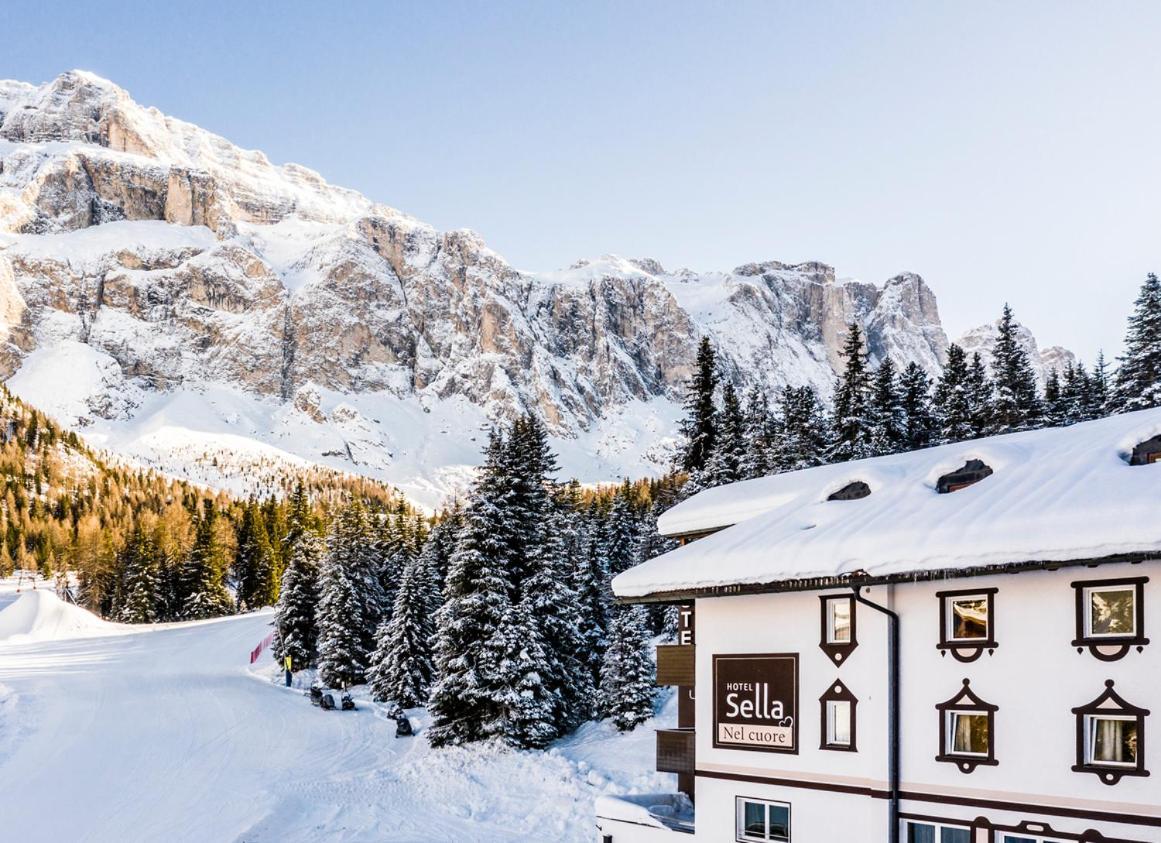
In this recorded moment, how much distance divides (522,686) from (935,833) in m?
19.5

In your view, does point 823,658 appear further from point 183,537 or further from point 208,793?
point 183,537

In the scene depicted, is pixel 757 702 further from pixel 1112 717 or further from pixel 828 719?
pixel 1112 717

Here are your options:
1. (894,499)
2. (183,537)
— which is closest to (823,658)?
(894,499)

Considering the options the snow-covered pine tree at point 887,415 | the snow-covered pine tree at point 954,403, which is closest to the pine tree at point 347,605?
the snow-covered pine tree at point 887,415

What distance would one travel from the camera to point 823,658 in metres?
15.0

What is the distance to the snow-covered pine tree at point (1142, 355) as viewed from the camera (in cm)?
4050

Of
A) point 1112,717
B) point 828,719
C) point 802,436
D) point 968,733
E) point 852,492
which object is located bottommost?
point 828,719

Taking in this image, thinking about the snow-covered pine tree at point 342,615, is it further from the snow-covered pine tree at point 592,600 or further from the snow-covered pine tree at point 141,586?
the snow-covered pine tree at point 141,586

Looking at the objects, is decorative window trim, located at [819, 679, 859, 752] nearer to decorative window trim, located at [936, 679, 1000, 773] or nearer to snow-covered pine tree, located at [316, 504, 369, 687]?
decorative window trim, located at [936, 679, 1000, 773]

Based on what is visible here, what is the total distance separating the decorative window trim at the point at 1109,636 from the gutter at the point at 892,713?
261cm

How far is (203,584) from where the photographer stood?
3292 inches

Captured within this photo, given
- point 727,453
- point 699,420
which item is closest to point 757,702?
point 727,453

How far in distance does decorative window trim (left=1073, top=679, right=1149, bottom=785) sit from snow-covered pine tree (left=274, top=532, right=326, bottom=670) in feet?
141

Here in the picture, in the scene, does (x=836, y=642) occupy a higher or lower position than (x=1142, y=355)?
lower
